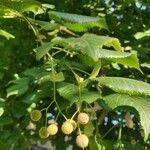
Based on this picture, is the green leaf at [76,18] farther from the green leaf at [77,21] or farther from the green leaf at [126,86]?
the green leaf at [126,86]

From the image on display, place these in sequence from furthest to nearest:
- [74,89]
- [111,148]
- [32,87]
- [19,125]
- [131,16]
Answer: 1. [131,16]
2. [19,125]
3. [32,87]
4. [111,148]
5. [74,89]

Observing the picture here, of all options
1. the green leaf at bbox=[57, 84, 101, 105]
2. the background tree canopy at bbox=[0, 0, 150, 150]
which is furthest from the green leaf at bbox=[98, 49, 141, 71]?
the green leaf at bbox=[57, 84, 101, 105]

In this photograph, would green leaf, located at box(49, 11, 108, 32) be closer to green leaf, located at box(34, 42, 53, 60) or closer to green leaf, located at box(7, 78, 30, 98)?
green leaf, located at box(34, 42, 53, 60)

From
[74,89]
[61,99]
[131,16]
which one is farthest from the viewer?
[131,16]

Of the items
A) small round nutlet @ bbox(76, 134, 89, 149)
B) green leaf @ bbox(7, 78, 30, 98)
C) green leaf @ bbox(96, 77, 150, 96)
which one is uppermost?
green leaf @ bbox(96, 77, 150, 96)

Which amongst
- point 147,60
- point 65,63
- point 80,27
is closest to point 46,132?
point 65,63

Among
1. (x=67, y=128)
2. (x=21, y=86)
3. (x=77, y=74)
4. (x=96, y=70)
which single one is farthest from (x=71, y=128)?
(x=21, y=86)

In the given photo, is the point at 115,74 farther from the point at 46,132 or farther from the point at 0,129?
the point at 46,132
